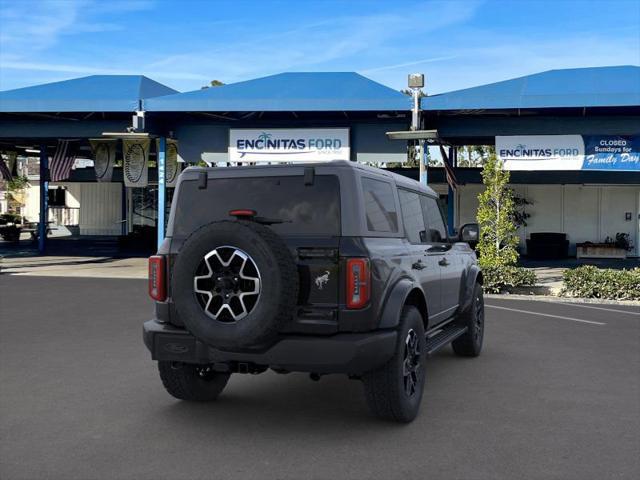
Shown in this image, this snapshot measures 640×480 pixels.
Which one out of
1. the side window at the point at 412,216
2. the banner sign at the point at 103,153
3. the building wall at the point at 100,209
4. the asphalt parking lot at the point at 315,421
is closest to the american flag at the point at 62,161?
the banner sign at the point at 103,153

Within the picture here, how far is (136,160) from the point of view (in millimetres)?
24016

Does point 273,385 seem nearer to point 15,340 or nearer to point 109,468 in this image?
point 109,468

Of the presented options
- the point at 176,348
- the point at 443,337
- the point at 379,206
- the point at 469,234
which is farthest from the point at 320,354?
the point at 469,234

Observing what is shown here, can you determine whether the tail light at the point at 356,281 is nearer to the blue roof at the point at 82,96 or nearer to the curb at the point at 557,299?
the curb at the point at 557,299

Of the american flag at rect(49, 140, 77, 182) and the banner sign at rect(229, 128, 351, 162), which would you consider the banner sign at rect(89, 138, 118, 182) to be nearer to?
the american flag at rect(49, 140, 77, 182)

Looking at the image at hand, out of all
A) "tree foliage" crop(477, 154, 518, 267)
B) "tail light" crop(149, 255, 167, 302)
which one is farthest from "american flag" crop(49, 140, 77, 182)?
"tail light" crop(149, 255, 167, 302)

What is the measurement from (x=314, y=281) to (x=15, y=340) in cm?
581

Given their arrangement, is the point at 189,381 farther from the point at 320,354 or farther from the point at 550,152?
the point at 550,152

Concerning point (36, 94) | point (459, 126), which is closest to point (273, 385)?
point (459, 126)

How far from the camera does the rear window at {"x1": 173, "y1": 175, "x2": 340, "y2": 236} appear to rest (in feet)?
16.8

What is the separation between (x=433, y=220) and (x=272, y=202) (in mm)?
2485

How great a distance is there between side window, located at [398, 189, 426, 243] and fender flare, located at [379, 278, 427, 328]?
2.58ft

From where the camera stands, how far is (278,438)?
504 cm

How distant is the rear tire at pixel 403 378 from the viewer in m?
5.16
